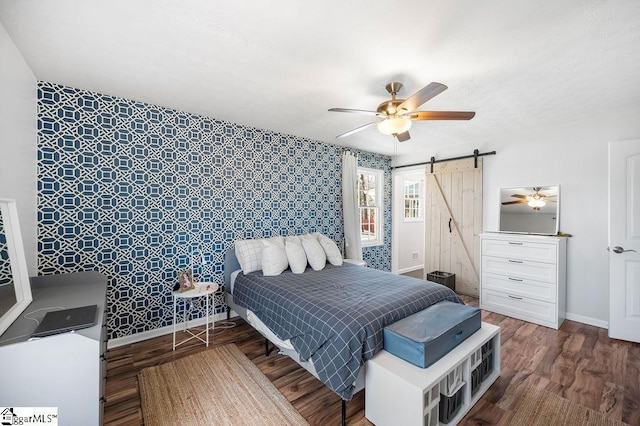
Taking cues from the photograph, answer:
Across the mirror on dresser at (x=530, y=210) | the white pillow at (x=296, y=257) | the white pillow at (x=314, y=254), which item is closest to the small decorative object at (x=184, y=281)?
the white pillow at (x=296, y=257)

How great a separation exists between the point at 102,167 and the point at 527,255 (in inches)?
192

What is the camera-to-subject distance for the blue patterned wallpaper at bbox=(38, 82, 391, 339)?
7.66ft

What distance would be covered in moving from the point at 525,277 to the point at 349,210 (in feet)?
8.25

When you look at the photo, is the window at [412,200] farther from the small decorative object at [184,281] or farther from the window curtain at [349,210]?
the small decorative object at [184,281]

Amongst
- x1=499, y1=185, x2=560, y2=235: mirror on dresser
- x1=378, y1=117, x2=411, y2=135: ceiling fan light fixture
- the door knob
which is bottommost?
the door knob

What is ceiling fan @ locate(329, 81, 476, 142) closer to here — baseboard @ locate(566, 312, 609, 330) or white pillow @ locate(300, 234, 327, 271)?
white pillow @ locate(300, 234, 327, 271)

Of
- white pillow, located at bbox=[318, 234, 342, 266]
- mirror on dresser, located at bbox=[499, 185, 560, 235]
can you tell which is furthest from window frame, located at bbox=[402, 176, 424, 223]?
white pillow, located at bbox=[318, 234, 342, 266]

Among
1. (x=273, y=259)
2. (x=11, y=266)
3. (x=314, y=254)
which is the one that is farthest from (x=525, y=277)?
(x=11, y=266)

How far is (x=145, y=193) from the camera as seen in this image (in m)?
2.74

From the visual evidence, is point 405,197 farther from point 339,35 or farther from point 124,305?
point 124,305

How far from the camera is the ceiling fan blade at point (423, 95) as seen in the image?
1718 mm

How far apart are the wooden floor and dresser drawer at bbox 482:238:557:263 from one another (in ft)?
2.70

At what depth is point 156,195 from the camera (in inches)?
110

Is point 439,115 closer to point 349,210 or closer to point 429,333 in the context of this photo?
point 429,333
